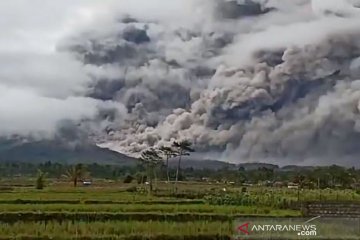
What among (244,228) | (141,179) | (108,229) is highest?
(141,179)

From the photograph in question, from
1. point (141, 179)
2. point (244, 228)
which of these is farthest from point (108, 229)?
point (141, 179)

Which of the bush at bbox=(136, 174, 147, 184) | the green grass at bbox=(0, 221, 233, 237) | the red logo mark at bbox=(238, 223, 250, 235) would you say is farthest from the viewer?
the bush at bbox=(136, 174, 147, 184)

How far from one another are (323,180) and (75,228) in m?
71.5

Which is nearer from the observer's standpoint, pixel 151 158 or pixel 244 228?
pixel 244 228

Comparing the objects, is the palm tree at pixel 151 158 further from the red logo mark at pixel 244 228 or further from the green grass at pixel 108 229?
the red logo mark at pixel 244 228

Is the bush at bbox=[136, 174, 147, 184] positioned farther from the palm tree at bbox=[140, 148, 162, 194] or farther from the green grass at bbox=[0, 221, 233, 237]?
the green grass at bbox=[0, 221, 233, 237]

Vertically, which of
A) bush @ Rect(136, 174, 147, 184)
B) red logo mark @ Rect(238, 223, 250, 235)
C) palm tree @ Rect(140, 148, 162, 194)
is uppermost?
palm tree @ Rect(140, 148, 162, 194)

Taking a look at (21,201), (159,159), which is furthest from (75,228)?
(159,159)

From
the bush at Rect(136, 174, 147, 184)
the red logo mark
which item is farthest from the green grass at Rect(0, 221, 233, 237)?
the bush at Rect(136, 174, 147, 184)

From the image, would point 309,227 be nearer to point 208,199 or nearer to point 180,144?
point 208,199

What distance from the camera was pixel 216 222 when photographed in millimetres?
29266

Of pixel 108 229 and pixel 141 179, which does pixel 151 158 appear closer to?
pixel 141 179

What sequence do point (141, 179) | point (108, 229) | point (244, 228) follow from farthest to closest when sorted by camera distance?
1. point (141, 179)
2. point (108, 229)
3. point (244, 228)

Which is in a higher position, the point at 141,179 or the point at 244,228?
the point at 141,179
